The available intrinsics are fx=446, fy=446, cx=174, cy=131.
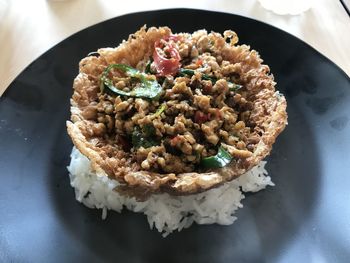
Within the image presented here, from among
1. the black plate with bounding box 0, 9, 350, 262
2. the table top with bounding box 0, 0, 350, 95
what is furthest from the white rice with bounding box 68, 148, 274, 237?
the table top with bounding box 0, 0, 350, 95

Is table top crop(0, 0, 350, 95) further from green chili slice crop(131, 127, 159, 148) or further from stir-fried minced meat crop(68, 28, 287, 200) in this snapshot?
green chili slice crop(131, 127, 159, 148)

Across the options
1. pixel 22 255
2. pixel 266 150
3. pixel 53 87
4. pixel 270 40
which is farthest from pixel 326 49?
pixel 22 255

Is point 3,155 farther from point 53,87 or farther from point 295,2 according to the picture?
point 295,2

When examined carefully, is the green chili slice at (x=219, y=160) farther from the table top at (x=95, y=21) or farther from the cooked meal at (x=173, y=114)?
the table top at (x=95, y=21)

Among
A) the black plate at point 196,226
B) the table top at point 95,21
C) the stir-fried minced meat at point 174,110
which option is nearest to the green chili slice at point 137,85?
the stir-fried minced meat at point 174,110

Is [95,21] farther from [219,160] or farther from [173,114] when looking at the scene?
[219,160]

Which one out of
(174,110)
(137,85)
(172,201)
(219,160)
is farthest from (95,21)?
(219,160)

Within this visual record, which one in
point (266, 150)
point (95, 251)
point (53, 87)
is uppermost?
point (266, 150)
